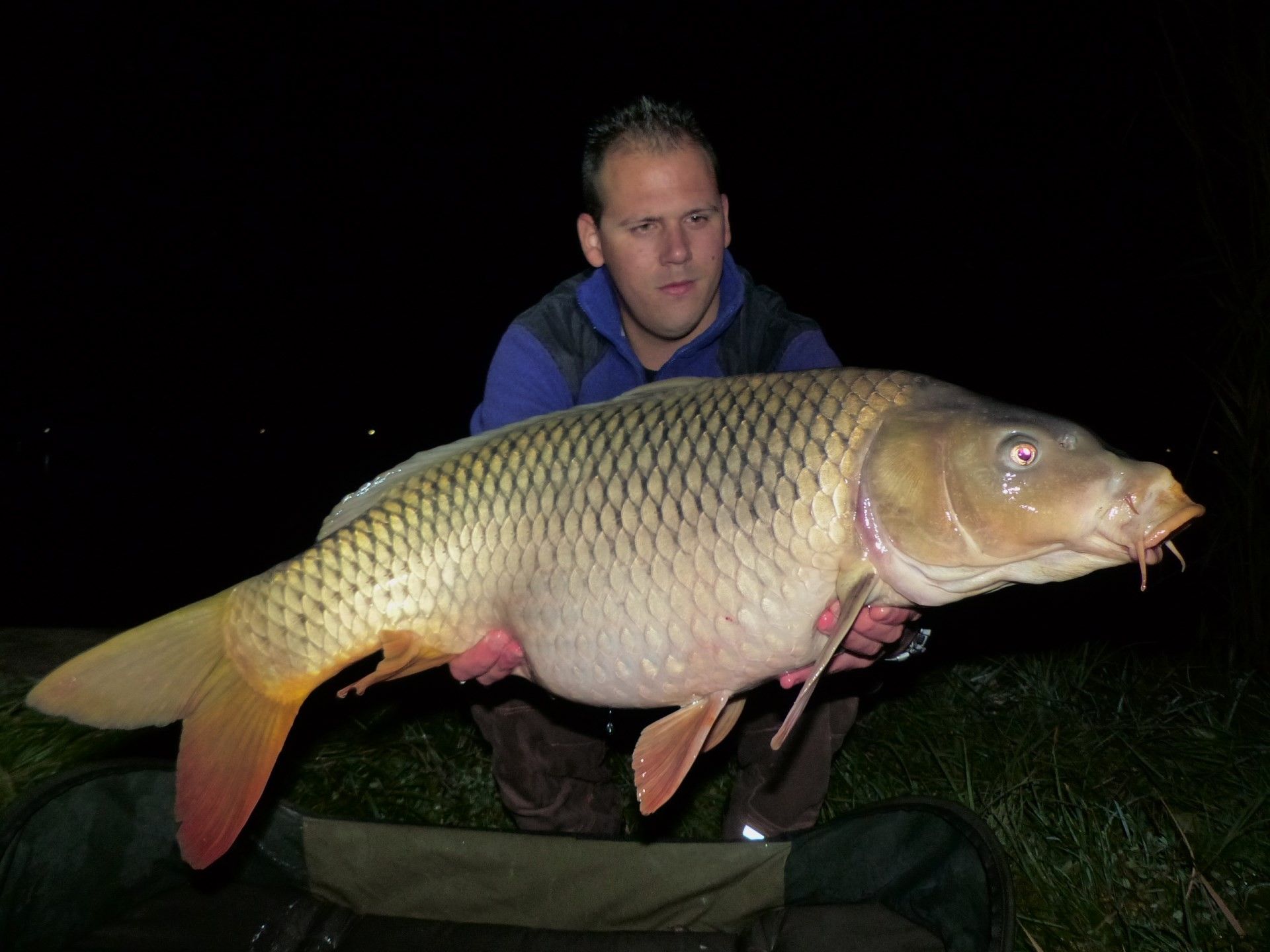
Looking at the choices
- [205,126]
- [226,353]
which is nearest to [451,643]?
[226,353]

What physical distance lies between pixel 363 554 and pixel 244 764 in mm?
363

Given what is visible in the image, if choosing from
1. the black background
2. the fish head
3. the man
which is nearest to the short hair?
the man

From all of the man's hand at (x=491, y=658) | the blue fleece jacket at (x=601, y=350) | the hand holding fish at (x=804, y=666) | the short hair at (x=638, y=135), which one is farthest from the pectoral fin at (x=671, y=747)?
the short hair at (x=638, y=135)

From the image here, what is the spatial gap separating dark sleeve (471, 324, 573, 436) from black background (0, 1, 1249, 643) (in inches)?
66.3

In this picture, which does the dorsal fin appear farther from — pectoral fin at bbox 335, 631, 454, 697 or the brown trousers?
the brown trousers

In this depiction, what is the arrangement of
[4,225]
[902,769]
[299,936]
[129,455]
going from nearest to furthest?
[299,936]
[902,769]
[129,455]
[4,225]

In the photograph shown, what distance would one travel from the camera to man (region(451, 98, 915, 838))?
190cm

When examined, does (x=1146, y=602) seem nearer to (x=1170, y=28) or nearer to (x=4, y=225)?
(x=1170, y=28)

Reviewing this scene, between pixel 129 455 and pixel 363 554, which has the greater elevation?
pixel 363 554

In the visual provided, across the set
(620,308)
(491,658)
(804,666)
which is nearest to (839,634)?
(804,666)

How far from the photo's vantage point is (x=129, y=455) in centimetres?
945

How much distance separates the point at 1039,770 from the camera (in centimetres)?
204

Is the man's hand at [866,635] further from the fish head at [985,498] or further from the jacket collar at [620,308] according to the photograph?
the jacket collar at [620,308]

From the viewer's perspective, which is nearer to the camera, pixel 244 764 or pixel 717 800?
pixel 244 764
